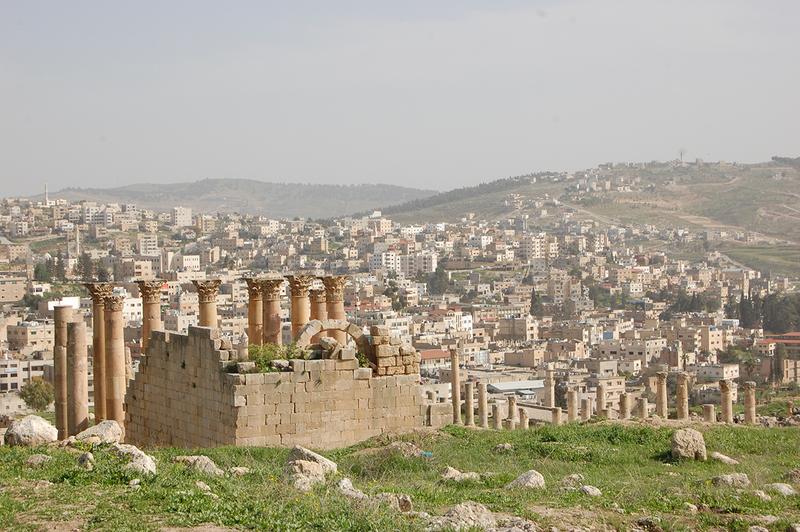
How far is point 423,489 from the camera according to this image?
509 inches

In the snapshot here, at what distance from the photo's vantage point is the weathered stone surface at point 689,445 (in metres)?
15.8

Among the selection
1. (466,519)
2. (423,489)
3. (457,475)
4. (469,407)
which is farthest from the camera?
(469,407)

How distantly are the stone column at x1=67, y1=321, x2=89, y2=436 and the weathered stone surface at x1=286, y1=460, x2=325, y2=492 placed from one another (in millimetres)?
9350

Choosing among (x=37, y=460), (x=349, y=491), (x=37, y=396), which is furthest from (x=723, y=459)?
(x=37, y=396)

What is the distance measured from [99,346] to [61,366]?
717 mm

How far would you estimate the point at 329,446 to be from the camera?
59.2 ft

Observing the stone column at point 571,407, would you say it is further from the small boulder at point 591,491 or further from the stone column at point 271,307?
the small boulder at point 591,491

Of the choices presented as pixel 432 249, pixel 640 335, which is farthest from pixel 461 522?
pixel 432 249

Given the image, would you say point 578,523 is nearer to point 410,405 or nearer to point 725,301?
point 410,405

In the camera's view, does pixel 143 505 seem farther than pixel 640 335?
No

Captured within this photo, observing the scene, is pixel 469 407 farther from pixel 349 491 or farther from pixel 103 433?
pixel 349 491

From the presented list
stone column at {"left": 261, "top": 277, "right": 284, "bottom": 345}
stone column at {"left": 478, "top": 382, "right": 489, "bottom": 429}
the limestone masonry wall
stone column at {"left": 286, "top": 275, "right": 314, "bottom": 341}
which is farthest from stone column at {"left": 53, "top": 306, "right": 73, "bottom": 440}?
stone column at {"left": 478, "top": 382, "right": 489, "bottom": 429}

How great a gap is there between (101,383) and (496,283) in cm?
12858

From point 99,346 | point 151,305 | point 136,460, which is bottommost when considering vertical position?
point 136,460
